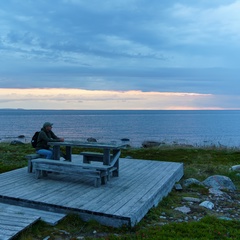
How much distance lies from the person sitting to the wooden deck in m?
0.70

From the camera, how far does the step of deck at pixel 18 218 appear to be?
15.5ft

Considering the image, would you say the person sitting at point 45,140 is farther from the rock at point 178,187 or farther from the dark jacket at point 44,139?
the rock at point 178,187

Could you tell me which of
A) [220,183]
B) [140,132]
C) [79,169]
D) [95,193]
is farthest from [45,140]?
[140,132]

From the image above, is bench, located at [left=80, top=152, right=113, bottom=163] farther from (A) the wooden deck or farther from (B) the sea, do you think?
(B) the sea

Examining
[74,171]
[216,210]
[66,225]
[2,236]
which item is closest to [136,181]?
[74,171]

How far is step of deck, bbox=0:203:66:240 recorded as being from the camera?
4.74 m

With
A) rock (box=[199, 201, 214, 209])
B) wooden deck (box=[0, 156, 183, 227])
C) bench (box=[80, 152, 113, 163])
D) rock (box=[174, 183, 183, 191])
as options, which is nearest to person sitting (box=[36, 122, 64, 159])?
wooden deck (box=[0, 156, 183, 227])

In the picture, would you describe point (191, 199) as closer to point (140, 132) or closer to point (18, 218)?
point (18, 218)

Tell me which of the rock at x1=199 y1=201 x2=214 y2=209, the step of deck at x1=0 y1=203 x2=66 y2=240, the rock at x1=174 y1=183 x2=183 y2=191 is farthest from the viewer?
the rock at x1=174 y1=183 x2=183 y2=191

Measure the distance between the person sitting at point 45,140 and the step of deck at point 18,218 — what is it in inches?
104

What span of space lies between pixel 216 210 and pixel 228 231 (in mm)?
1472

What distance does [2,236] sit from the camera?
4.55 meters

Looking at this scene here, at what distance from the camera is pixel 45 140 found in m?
8.59

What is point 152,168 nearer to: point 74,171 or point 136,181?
point 136,181
